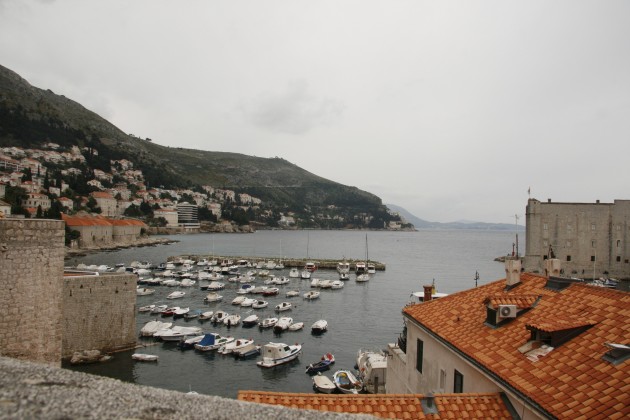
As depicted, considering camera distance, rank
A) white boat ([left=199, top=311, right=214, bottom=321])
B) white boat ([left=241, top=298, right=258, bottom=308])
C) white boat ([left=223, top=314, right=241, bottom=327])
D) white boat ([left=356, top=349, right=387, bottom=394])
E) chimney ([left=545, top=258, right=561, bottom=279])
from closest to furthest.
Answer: chimney ([left=545, top=258, right=561, bottom=279])
white boat ([left=356, top=349, right=387, bottom=394])
white boat ([left=223, top=314, right=241, bottom=327])
white boat ([left=199, top=311, right=214, bottom=321])
white boat ([left=241, top=298, right=258, bottom=308])

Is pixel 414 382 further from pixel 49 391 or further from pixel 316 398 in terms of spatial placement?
pixel 49 391

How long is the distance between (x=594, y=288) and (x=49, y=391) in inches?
406

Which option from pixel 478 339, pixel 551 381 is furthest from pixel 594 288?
pixel 551 381

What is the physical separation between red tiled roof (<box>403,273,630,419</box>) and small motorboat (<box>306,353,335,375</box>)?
1424 cm

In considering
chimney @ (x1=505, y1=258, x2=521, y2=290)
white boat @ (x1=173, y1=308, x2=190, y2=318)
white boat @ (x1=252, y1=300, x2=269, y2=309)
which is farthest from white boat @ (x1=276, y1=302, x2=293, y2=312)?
chimney @ (x1=505, y1=258, x2=521, y2=290)

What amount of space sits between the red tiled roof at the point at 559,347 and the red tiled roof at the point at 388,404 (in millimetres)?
619

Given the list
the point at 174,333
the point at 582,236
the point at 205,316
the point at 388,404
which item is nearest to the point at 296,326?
the point at 205,316

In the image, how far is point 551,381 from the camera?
6.79m

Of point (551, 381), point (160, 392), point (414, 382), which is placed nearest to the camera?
point (160, 392)

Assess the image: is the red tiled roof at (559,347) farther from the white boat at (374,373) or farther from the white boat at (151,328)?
the white boat at (151,328)

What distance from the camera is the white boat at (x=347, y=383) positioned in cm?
2064

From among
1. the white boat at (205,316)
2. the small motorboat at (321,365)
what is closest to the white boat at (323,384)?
the small motorboat at (321,365)

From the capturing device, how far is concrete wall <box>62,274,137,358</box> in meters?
20.2

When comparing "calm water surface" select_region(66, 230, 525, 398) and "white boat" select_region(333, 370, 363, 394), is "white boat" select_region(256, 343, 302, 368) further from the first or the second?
"white boat" select_region(333, 370, 363, 394)
